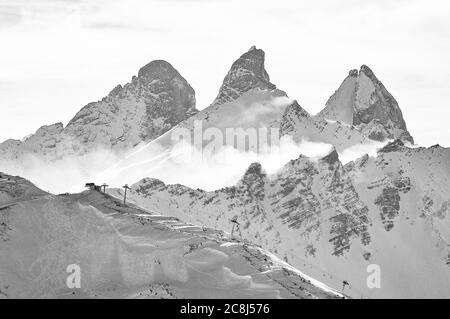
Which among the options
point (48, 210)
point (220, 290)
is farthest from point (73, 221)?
point (220, 290)

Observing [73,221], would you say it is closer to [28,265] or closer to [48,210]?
[48,210]

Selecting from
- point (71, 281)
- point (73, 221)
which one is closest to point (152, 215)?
point (73, 221)
